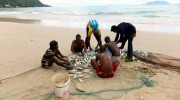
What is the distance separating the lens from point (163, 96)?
4852mm

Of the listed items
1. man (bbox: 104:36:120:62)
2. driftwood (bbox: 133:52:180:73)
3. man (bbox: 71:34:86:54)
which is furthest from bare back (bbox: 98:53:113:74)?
man (bbox: 71:34:86:54)

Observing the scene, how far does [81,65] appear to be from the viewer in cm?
682

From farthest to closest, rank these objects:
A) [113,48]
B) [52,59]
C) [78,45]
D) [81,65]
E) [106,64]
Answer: [78,45]
[81,65]
[113,48]
[52,59]
[106,64]

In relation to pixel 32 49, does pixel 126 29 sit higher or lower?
higher

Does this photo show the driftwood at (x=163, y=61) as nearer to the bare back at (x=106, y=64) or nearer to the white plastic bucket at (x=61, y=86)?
the bare back at (x=106, y=64)

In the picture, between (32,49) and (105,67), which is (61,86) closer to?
(105,67)

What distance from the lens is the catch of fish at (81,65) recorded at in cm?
594

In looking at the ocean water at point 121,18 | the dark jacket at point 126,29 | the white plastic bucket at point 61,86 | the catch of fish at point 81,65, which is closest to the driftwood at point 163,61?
the dark jacket at point 126,29

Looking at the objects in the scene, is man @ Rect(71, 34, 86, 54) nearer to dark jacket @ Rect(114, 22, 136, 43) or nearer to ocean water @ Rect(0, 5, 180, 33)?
dark jacket @ Rect(114, 22, 136, 43)

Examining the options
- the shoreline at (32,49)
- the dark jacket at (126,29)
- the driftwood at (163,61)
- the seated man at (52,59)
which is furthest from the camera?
the dark jacket at (126,29)

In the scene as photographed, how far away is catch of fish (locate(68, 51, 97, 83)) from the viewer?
5936mm

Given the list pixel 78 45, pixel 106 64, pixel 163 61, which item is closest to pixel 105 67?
pixel 106 64

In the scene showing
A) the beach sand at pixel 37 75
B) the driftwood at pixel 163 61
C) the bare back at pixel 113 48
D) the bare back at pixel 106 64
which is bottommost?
the beach sand at pixel 37 75

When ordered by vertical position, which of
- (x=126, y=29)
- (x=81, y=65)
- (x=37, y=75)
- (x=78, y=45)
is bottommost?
(x=37, y=75)
